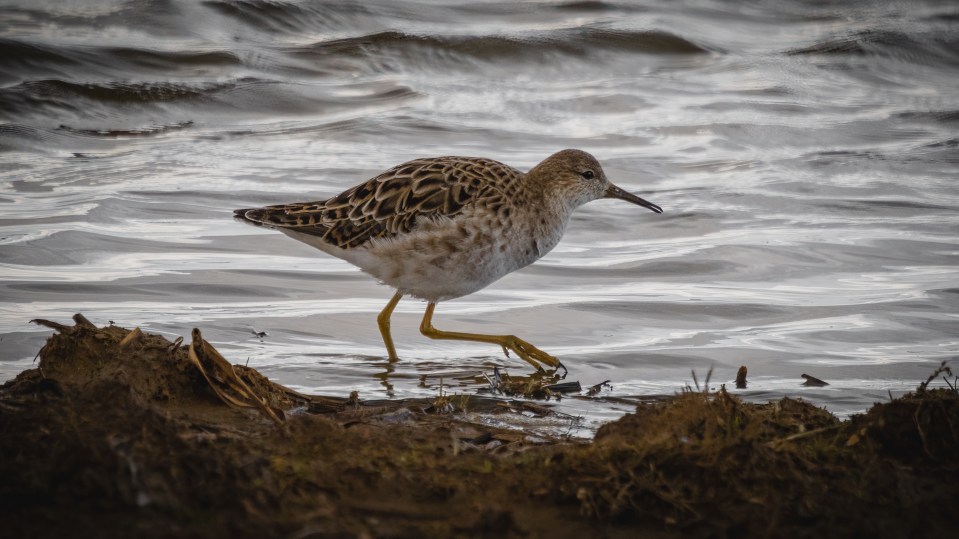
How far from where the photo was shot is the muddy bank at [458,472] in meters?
4.01

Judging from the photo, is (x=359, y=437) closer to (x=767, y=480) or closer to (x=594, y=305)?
(x=767, y=480)

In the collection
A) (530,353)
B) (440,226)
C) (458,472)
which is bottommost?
(458,472)

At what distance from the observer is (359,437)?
4941 millimetres

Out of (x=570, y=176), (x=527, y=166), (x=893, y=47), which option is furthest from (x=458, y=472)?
(x=893, y=47)

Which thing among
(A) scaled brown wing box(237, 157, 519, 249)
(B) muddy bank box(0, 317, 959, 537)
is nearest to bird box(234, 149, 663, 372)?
(A) scaled brown wing box(237, 157, 519, 249)

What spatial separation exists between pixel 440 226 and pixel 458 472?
3.55 m

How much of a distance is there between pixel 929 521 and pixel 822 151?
1249 cm

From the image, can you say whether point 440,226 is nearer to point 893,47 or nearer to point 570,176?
point 570,176

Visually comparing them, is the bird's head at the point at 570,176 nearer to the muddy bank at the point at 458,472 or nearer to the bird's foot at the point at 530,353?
the bird's foot at the point at 530,353

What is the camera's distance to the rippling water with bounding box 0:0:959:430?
8641 mm

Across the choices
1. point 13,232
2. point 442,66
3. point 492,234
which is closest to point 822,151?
point 442,66

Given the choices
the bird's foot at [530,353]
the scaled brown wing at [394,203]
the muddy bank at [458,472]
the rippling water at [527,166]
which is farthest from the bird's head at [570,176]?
the muddy bank at [458,472]

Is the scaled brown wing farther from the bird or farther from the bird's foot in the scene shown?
the bird's foot

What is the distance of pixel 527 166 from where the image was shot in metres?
14.1
